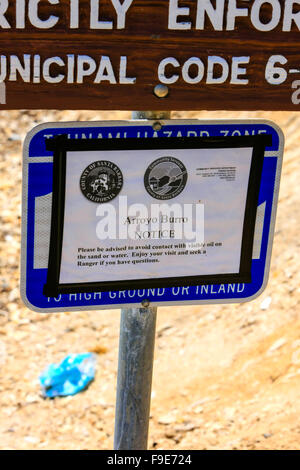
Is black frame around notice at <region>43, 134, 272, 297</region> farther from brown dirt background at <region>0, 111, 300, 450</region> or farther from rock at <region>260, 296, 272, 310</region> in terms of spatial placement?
rock at <region>260, 296, 272, 310</region>

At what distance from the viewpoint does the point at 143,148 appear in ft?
7.07

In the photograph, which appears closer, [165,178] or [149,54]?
[149,54]

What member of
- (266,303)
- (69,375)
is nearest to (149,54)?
(69,375)

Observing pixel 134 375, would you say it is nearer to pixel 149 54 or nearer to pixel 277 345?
pixel 149 54

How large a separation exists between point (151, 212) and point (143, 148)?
196mm

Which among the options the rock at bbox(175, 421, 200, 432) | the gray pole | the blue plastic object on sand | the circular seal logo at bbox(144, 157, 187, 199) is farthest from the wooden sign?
the blue plastic object on sand

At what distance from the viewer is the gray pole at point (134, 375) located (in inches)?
90.0

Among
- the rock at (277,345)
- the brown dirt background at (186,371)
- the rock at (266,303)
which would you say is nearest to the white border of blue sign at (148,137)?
the brown dirt background at (186,371)

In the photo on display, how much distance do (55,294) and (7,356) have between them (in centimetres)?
296

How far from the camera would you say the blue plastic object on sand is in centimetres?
472

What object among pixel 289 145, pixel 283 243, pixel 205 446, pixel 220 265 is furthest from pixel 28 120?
pixel 220 265

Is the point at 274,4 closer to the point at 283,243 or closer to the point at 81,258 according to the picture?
the point at 81,258

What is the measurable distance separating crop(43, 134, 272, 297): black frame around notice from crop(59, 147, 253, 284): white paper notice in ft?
0.05

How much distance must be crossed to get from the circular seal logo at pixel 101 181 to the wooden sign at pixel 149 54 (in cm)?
17
